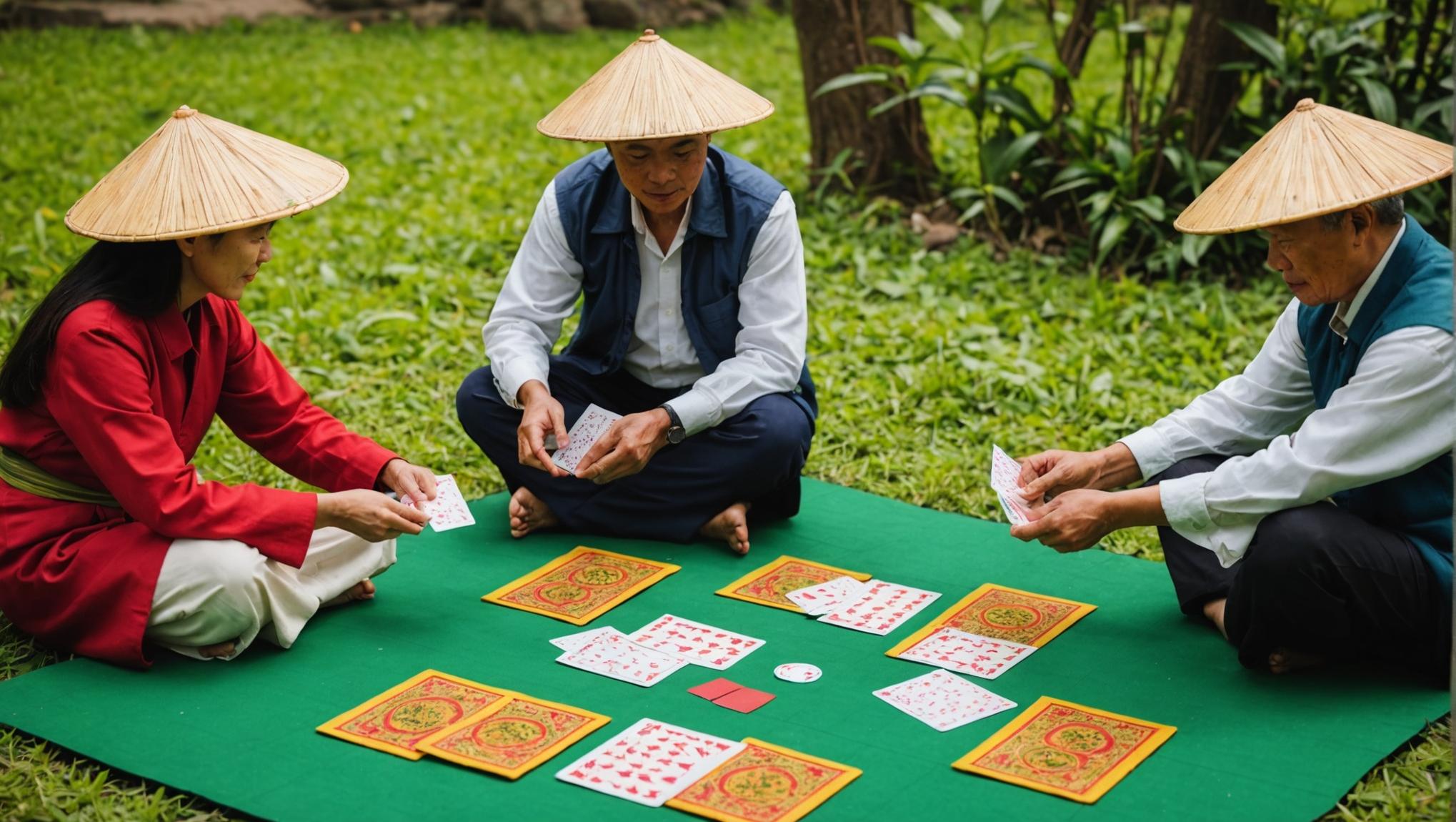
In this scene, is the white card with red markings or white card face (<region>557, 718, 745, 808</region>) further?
the white card with red markings

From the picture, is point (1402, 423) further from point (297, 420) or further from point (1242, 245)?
point (1242, 245)

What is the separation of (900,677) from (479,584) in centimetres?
120

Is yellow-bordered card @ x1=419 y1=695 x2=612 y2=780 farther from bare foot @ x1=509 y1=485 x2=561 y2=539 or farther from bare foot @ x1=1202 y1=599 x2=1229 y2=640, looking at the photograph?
bare foot @ x1=1202 y1=599 x2=1229 y2=640

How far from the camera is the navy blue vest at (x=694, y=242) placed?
4.07 metres

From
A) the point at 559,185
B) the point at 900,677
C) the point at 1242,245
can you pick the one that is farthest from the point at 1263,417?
the point at 1242,245

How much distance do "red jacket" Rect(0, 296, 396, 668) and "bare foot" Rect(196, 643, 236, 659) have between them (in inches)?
5.0

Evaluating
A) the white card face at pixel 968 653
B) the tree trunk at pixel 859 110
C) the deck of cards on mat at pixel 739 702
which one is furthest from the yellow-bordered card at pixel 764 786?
the tree trunk at pixel 859 110

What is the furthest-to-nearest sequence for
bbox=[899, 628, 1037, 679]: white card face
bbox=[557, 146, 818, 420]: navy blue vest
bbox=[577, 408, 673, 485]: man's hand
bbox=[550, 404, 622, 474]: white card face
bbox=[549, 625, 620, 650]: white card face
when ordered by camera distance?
bbox=[557, 146, 818, 420]: navy blue vest, bbox=[550, 404, 622, 474]: white card face, bbox=[577, 408, 673, 485]: man's hand, bbox=[549, 625, 620, 650]: white card face, bbox=[899, 628, 1037, 679]: white card face

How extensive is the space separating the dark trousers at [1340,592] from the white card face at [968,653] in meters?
0.53

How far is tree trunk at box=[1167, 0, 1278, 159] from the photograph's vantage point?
6.21m

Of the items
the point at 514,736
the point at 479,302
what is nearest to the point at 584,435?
the point at 514,736

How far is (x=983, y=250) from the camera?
6.48 m

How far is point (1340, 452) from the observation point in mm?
2998

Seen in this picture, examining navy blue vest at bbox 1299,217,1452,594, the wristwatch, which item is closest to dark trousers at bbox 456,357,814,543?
the wristwatch
